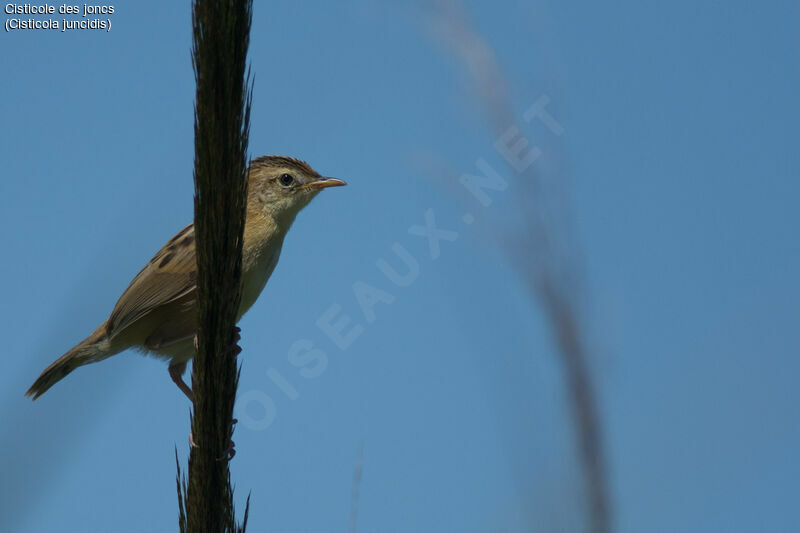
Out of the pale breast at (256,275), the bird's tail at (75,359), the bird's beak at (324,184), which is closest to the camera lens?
the pale breast at (256,275)

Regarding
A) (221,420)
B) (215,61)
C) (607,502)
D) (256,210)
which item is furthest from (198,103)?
(256,210)

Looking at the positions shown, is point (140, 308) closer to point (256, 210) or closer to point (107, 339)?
point (107, 339)

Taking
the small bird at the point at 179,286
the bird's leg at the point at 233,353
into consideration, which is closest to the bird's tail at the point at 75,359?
the small bird at the point at 179,286

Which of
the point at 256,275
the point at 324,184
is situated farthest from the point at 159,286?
the point at 324,184

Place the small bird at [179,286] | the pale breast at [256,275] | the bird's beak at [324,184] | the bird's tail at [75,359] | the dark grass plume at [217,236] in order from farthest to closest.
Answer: the bird's beak at [324,184] < the bird's tail at [75,359] < the small bird at [179,286] < the pale breast at [256,275] < the dark grass plume at [217,236]

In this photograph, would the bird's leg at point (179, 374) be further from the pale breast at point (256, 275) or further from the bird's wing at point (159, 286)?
the pale breast at point (256, 275)

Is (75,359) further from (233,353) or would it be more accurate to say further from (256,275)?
(233,353)

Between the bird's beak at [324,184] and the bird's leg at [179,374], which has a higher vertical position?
the bird's beak at [324,184]
